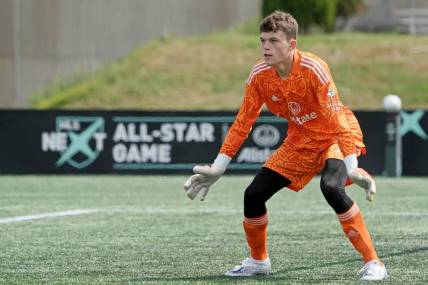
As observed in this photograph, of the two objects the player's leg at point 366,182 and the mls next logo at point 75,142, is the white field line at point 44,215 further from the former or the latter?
the mls next logo at point 75,142

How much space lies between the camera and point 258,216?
7.90 metres

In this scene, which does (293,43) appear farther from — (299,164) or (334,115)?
(299,164)

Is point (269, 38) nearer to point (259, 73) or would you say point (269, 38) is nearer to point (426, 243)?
point (259, 73)

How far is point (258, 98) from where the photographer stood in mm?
7871

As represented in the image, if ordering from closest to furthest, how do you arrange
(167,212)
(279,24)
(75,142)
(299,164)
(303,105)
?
(279,24) → (303,105) → (299,164) → (167,212) → (75,142)

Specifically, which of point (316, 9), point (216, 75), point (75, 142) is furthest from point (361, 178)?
point (316, 9)

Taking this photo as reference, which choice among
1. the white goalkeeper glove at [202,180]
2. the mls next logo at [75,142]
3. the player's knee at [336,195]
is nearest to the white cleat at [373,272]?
the player's knee at [336,195]

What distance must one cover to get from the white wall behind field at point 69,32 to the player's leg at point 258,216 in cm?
2084

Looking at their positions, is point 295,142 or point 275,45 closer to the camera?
point 275,45

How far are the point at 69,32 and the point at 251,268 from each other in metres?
22.1

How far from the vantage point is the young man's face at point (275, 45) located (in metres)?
7.49

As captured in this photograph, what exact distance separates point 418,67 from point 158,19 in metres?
7.19

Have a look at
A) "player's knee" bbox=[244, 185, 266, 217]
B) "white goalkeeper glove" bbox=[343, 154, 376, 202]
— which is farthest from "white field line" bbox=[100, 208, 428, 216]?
"white goalkeeper glove" bbox=[343, 154, 376, 202]

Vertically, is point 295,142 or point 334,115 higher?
point 334,115
